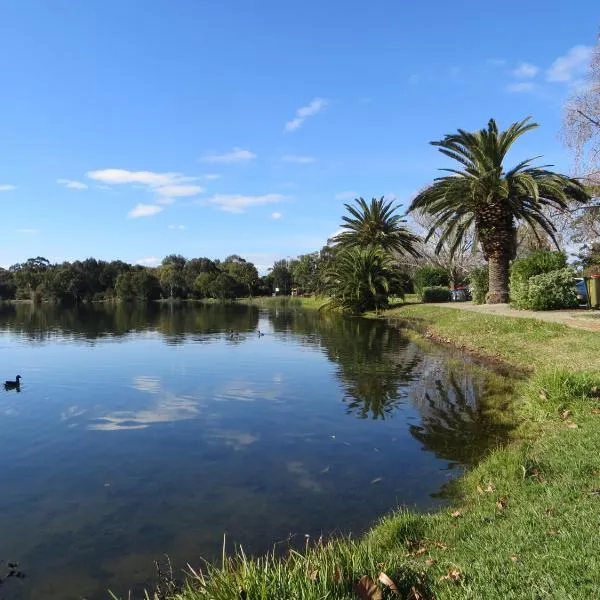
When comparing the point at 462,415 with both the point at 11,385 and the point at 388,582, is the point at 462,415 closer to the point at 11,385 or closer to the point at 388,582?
the point at 388,582

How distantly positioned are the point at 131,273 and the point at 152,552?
4857 inches

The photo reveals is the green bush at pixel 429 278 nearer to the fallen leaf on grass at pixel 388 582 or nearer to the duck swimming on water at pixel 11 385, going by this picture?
the duck swimming on water at pixel 11 385

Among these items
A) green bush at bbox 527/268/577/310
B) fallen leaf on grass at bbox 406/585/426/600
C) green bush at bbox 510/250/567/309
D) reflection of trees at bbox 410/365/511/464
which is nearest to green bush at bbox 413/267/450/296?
green bush at bbox 510/250/567/309

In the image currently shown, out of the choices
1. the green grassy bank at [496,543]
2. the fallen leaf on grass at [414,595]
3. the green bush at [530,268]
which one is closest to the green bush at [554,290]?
the green bush at [530,268]

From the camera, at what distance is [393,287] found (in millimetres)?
46469

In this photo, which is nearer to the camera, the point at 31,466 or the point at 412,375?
the point at 31,466

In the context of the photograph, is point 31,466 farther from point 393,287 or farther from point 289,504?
point 393,287

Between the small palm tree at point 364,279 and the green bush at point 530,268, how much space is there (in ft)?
56.7

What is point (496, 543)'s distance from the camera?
4422mm

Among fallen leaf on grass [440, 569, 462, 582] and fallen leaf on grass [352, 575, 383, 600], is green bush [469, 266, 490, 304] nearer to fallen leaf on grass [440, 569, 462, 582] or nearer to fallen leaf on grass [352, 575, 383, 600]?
fallen leaf on grass [440, 569, 462, 582]

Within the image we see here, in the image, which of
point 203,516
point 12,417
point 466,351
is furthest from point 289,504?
point 466,351

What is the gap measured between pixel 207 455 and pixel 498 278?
26717mm

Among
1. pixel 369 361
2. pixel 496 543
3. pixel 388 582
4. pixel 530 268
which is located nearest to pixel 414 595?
pixel 388 582

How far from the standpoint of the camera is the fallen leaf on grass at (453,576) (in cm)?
378
